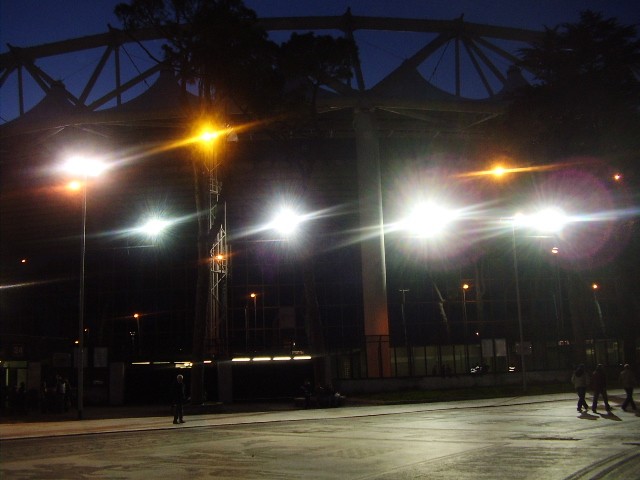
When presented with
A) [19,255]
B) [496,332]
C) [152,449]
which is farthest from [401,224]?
[152,449]

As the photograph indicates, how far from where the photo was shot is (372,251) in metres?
45.9

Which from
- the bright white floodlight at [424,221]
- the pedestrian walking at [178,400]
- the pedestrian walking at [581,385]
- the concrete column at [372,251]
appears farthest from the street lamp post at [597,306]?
the pedestrian walking at [178,400]

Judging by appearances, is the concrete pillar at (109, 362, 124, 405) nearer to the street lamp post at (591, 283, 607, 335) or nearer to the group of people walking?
the group of people walking

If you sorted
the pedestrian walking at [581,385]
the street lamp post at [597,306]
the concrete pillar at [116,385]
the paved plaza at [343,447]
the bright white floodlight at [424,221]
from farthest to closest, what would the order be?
1. the street lamp post at [597,306]
2. the bright white floodlight at [424,221]
3. the concrete pillar at [116,385]
4. the pedestrian walking at [581,385]
5. the paved plaza at [343,447]

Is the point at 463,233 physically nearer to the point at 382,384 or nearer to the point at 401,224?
the point at 401,224

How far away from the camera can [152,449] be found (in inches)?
642

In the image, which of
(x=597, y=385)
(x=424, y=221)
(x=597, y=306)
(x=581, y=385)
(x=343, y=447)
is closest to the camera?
(x=343, y=447)

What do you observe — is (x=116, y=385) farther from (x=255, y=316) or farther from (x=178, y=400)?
(x=255, y=316)

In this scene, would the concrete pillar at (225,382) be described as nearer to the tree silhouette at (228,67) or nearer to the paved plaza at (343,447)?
the tree silhouette at (228,67)

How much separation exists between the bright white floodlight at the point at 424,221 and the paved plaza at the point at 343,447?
3118cm

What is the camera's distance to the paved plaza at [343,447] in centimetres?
1191

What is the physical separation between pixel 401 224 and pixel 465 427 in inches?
1453

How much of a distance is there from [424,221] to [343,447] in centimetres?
4183

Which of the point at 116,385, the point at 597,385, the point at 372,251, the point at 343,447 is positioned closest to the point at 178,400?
the point at 343,447
